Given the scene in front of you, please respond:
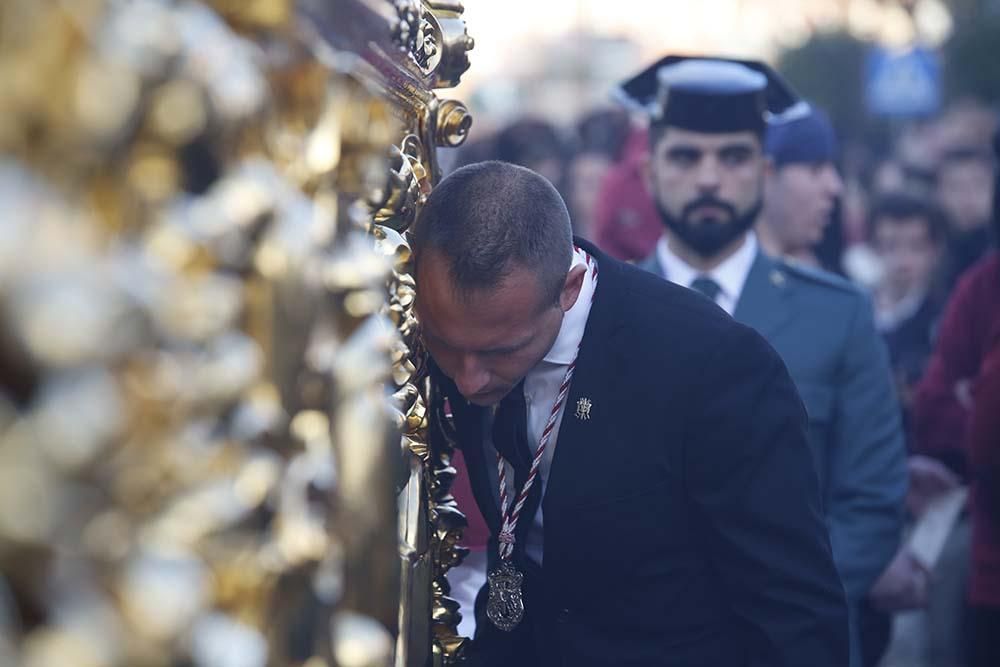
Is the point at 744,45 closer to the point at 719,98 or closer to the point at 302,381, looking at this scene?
the point at 719,98

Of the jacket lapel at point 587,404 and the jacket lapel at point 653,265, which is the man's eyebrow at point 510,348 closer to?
the jacket lapel at point 587,404

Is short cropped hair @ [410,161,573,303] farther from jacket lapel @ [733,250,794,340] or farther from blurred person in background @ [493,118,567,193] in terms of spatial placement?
blurred person in background @ [493,118,567,193]

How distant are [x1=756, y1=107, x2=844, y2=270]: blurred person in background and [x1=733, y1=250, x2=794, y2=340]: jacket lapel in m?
0.97

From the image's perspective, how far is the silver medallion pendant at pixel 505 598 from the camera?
248 cm

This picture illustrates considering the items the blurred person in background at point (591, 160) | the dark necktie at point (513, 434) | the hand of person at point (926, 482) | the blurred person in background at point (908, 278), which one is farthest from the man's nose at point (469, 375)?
the blurred person in background at point (591, 160)

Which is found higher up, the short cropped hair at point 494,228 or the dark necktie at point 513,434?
the short cropped hair at point 494,228

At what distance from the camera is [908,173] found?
7.53 meters

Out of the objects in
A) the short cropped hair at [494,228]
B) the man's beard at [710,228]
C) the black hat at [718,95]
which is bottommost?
the man's beard at [710,228]

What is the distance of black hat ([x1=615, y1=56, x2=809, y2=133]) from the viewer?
4.32 m

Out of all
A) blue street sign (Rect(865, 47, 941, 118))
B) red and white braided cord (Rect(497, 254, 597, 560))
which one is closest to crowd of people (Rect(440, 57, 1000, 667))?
red and white braided cord (Rect(497, 254, 597, 560))

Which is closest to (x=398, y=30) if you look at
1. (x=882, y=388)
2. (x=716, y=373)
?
(x=716, y=373)

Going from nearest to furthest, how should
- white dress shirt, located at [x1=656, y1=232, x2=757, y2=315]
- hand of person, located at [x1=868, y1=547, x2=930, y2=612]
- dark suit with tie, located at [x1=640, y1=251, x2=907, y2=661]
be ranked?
dark suit with tie, located at [x1=640, y1=251, x2=907, y2=661] < white dress shirt, located at [x1=656, y1=232, x2=757, y2=315] < hand of person, located at [x1=868, y1=547, x2=930, y2=612]

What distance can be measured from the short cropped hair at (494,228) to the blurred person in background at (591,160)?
4160 mm

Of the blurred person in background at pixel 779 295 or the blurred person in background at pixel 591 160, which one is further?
the blurred person in background at pixel 591 160
